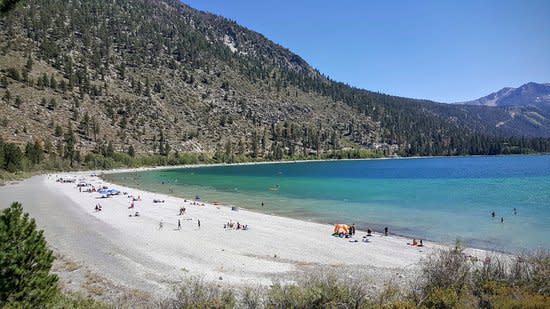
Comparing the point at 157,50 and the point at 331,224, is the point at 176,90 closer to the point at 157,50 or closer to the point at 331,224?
the point at 157,50

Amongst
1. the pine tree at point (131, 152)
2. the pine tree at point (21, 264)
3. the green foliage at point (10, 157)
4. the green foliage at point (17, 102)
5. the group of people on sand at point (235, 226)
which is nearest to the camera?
the pine tree at point (21, 264)

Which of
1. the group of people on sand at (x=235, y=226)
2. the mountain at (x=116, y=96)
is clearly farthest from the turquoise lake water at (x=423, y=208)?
the mountain at (x=116, y=96)

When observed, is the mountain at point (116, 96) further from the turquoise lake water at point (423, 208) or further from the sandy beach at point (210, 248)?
the sandy beach at point (210, 248)

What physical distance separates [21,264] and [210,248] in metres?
16.6

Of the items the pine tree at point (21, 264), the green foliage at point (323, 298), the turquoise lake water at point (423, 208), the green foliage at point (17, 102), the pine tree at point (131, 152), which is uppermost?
the green foliage at point (17, 102)

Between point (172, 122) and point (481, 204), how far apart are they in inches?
4978

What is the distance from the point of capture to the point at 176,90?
554 ft

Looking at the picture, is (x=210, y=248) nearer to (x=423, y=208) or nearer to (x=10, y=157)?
(x=423, y=208)

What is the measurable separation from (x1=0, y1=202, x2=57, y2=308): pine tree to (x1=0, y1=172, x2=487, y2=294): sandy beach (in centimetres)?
747

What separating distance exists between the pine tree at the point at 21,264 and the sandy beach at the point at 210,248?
24.5 ft

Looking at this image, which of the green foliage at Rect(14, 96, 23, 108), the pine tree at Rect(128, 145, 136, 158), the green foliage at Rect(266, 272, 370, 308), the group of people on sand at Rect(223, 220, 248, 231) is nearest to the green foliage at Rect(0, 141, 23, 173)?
the green foliage at Rect(14, 96, 23, 108)

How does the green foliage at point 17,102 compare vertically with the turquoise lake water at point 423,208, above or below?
above

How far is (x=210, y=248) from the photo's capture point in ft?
79.3

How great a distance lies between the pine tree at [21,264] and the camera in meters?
7.91
